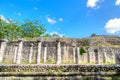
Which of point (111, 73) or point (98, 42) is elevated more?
point (98, 42)

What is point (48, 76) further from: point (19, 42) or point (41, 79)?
point (19, 42)

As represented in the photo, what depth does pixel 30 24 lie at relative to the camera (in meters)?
46.2

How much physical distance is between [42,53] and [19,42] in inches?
146

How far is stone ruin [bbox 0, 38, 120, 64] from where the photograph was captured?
91.0ft

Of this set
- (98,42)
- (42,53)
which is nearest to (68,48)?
(42,53)

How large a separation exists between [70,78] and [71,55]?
24255 mm

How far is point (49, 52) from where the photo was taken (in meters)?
29.1

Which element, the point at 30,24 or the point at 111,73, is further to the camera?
the point at 30,24

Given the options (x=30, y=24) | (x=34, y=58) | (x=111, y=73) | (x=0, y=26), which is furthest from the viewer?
(x=30, y=24)

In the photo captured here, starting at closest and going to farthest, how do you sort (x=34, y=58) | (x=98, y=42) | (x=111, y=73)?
(x=111, y=73)
(x=34, y=58)
(x=98, y=42)

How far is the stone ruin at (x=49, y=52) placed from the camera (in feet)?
91.0

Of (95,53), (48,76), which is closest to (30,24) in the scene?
(95,53)

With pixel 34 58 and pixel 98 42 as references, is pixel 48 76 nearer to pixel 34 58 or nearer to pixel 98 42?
pixel 34 58

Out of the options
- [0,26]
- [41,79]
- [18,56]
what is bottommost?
[41,79]
